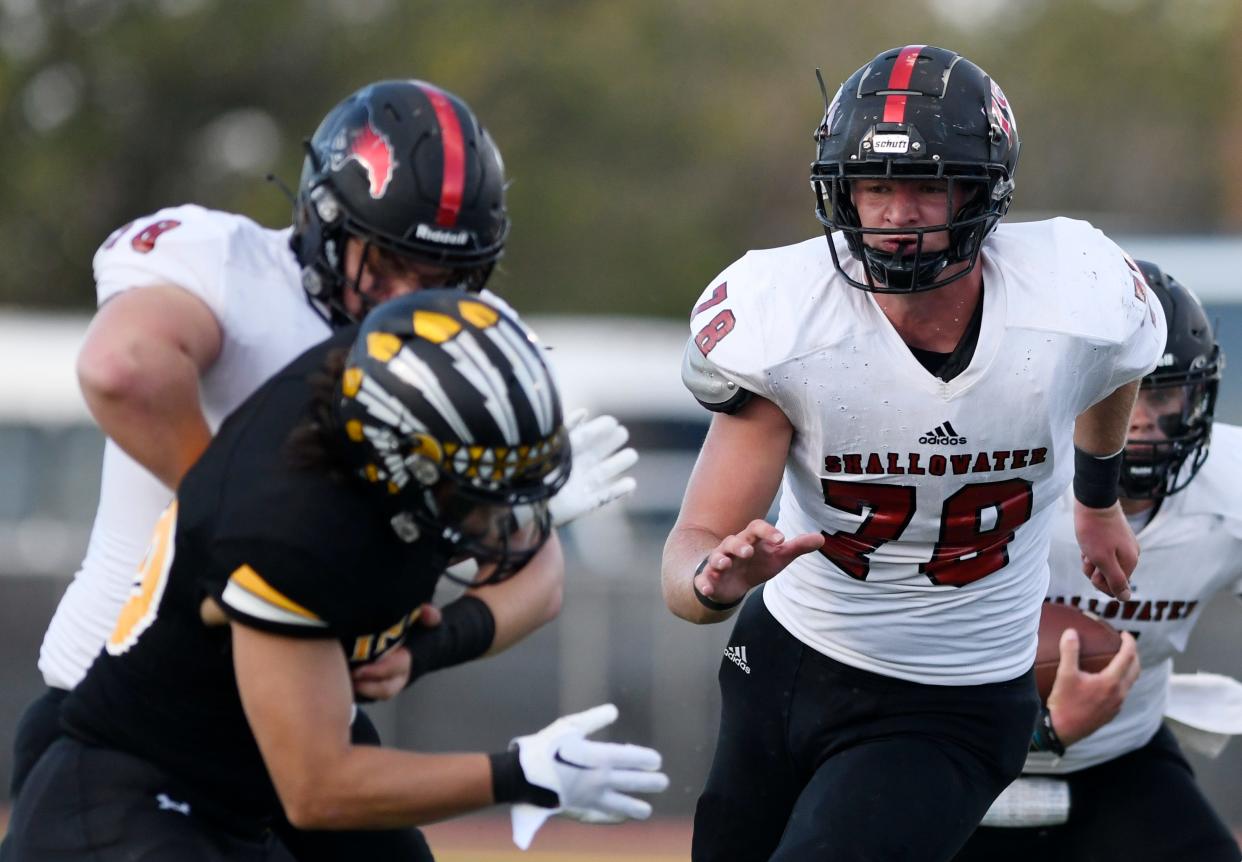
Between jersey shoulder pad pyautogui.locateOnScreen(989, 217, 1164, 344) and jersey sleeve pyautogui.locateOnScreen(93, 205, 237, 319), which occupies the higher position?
jersey sleeve pyautogui.locateOnScreen(93, 205, 237, 319)

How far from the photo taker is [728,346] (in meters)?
3.48

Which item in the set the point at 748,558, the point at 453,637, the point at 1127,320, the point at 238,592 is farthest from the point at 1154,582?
the point at 238,592

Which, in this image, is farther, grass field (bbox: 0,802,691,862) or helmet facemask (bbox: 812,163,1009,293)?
grass field (bbox: 0,802,691,862)

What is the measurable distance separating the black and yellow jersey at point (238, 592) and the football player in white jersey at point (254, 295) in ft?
1.04

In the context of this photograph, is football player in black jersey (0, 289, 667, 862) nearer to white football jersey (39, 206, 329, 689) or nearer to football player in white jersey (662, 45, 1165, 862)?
white football jersey (39, 206, 329, 689)

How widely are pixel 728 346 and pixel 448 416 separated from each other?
814 millimetres

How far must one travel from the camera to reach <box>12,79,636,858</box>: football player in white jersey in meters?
3.35

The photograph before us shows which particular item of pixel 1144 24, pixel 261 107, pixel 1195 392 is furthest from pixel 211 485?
pixel 1144 24

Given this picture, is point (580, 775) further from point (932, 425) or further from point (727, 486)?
point (932, 425)

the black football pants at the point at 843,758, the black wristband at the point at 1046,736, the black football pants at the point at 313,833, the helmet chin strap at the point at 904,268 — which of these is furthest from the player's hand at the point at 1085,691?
the black football pants at the point at 313,833

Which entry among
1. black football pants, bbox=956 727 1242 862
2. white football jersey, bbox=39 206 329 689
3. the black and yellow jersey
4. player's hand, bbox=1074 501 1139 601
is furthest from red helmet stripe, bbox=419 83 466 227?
black football pants, bbox=956 727 1242 862

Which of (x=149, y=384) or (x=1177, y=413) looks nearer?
(x=149, y=384)

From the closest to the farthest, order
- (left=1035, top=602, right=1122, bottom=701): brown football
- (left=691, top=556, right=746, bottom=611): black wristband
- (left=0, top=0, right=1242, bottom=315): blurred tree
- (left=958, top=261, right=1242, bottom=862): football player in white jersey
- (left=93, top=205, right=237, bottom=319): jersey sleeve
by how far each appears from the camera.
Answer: (left=691, top=556, right=746, bottom=611): black wristband
(left=93, top=205, right=237, bottom=319): jersey sleeve
(left=1035, top=602, right=1122, bottom=701): brown football
(left=958, top=261, right=1242, bottom=862): football player in white jersey
(left=0, top=0, right=1242, bottom=315): blurred tree

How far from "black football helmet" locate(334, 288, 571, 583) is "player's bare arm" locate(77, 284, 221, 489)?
0.55 meters
